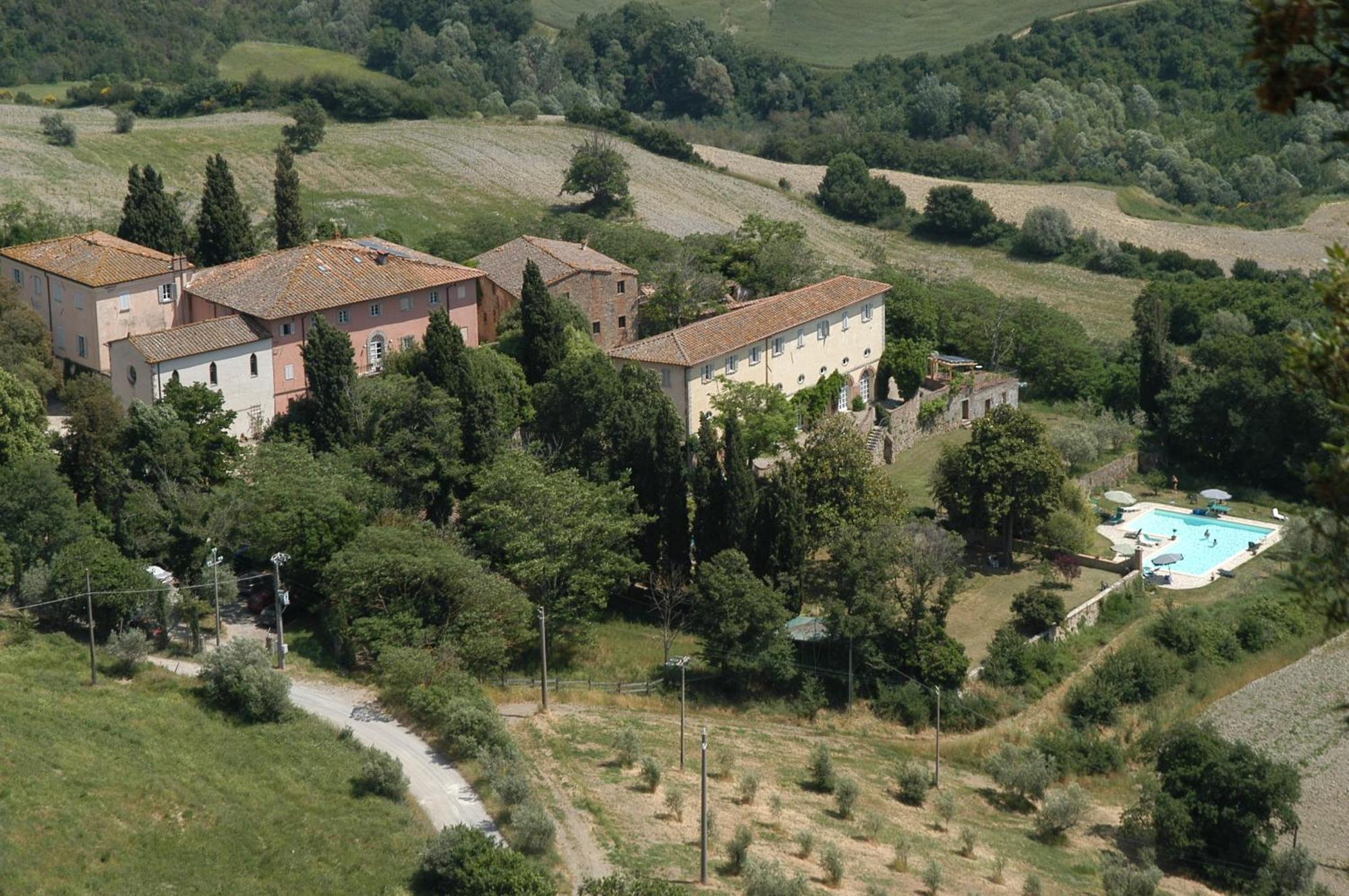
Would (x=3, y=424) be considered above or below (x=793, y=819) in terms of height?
above

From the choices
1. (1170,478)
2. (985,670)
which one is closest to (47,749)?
(985,670)

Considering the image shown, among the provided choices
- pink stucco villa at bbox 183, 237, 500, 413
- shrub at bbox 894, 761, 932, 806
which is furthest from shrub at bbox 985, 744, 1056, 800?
pink stucco villa at bbox 183, 237, 500, 413

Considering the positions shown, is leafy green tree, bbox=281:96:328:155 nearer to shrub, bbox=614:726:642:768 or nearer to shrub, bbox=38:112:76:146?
shrub, bbox=38:112:76:146

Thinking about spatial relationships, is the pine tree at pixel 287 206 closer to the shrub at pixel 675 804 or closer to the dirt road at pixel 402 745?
the dirt road at pixel 402 745

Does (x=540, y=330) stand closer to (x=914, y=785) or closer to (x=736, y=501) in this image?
(x=736, y=501)

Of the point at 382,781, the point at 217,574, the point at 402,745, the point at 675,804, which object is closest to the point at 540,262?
the point at 217,574

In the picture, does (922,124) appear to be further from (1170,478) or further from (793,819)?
(793,819)
